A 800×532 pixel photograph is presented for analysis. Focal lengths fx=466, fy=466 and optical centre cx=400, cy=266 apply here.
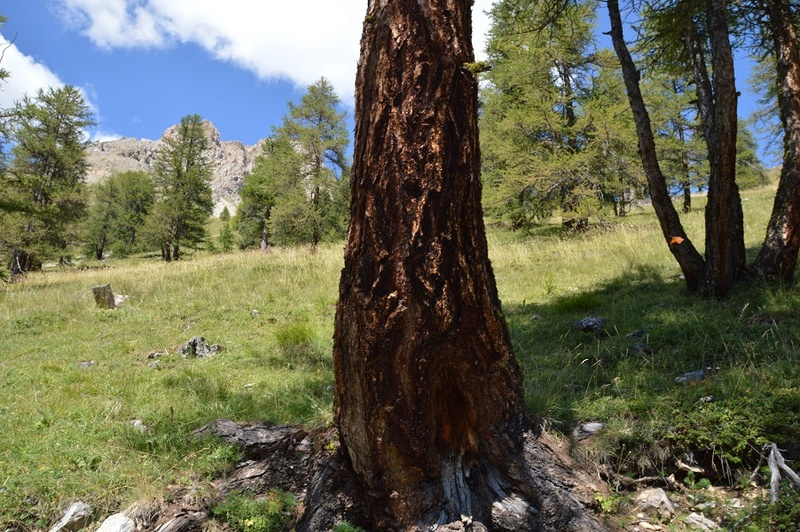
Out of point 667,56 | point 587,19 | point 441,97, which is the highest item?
point 587,19

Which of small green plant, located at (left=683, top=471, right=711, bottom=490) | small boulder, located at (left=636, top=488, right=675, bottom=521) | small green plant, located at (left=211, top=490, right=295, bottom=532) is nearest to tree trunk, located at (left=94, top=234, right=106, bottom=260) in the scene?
small green plant, located at (left=211, top=490, right=295, bottom=532)

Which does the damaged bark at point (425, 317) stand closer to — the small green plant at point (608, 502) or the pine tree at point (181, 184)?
the small green plant at point (608, 502)

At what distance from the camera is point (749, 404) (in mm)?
3012

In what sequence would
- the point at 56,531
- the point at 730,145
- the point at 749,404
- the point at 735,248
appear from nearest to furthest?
the point at 56,531
the point at 749,404
the point at 730,145
the point at 735,248

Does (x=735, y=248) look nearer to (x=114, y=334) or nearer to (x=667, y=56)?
(x=667, y=56)

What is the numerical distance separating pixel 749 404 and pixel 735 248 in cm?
381

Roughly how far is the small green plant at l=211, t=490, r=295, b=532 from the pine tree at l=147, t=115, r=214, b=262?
2908 cm

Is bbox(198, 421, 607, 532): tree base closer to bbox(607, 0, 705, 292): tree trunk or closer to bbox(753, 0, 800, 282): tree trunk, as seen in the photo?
bbox(607, 0, 705, 292): tree trunk

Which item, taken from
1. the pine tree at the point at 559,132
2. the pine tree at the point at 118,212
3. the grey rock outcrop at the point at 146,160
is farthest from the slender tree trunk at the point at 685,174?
the grey rock outcrop at the point at 146,160

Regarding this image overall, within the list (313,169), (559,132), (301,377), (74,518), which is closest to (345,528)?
(74,518)

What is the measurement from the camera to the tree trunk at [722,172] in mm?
5277

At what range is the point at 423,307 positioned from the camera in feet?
7.77

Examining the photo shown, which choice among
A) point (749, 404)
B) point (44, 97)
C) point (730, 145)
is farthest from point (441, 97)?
point (44, 97)

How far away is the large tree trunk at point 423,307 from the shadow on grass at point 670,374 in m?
0.80
